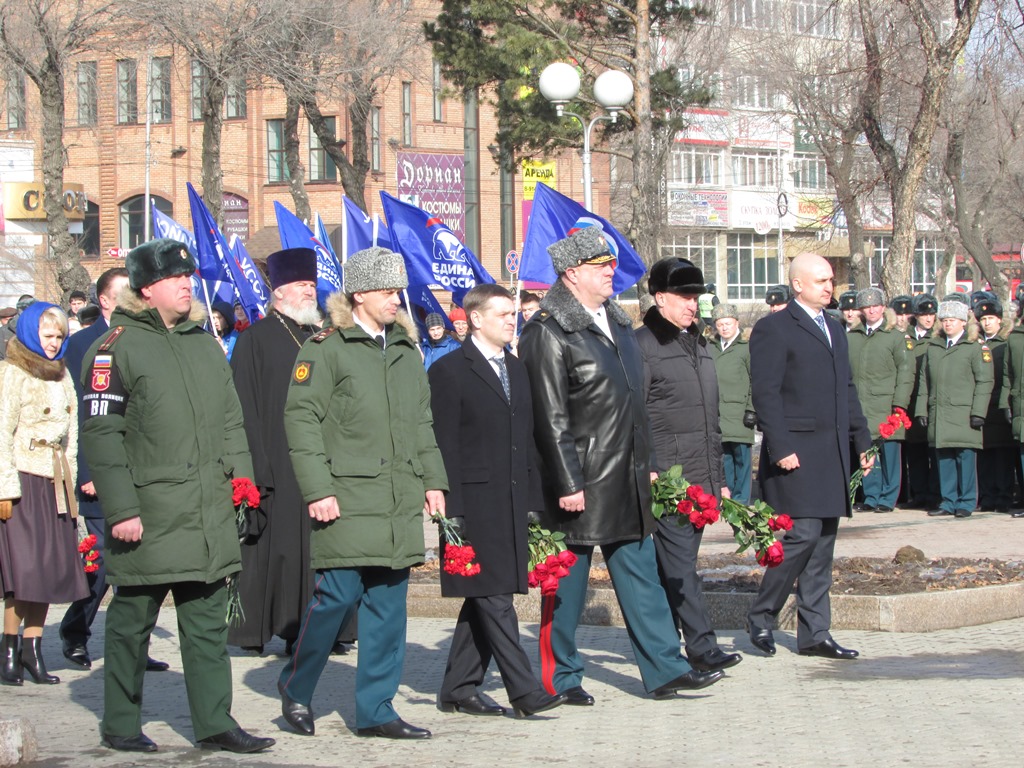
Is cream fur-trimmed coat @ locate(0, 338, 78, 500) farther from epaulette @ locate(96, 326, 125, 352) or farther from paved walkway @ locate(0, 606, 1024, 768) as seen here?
epaulette @ locate(96, 326, 125, 352)

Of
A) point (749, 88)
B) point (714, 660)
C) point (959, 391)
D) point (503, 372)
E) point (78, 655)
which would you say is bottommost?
point (78, 655)

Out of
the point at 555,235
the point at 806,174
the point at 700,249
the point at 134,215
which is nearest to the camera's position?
the point at 555,235

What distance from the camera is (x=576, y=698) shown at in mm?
7027

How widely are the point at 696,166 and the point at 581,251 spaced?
6405 cm

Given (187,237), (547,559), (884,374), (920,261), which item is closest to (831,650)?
(547,559)

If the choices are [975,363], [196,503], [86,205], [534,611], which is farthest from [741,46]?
[196,503]

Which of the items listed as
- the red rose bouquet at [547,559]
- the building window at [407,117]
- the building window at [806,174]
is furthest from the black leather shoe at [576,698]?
the building window at [806,174]

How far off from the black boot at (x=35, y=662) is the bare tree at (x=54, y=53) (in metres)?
17.4

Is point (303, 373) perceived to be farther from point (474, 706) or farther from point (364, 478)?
point (474, 706)

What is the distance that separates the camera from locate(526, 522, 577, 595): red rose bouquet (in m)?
6.68

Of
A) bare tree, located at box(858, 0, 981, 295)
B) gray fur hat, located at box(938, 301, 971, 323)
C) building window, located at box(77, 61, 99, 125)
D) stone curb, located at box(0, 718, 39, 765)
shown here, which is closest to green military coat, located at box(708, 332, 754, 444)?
gray fur hat, located at box(938, 301, 971, 323)

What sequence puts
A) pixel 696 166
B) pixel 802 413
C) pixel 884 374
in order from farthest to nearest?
pixel 696 166 < pixel 884 374 < pixel 802 413

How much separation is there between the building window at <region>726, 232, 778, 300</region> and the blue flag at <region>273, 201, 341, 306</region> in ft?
199

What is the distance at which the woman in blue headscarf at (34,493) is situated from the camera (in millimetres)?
7879
